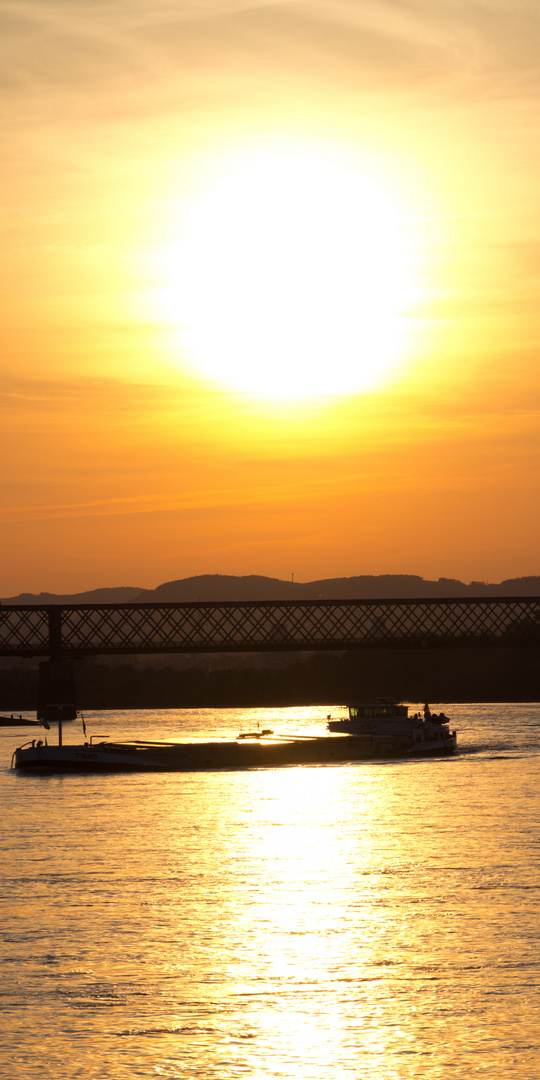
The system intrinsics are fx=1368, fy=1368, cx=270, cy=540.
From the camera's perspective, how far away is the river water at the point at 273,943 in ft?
114

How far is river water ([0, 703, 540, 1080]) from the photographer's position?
34.8m

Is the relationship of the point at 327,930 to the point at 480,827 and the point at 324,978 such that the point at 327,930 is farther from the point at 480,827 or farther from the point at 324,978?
the point at 480,827

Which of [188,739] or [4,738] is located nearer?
[188,739]

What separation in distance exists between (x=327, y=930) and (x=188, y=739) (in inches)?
5134

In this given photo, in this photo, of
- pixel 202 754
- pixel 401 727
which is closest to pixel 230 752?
pixel 202 754

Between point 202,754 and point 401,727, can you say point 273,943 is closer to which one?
point 202,754

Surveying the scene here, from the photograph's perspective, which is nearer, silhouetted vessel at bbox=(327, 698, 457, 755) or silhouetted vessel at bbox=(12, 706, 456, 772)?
silhouetted vessel at bbox=(12, 706, 456, 772)

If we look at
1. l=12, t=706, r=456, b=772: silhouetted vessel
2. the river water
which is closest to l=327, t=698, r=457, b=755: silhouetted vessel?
l=12, t=706, r=456, b=772: silhouetted vessel

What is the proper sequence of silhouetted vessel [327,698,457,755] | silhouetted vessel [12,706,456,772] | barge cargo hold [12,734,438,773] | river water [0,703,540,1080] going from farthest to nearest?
silhouetted vessel [327,698,457,755] < silhouetted vessel [12,706,456,772] < barge cargo hold [12,734,438,773] < river water [0,703,540,1080]

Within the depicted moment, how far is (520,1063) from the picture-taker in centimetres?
3362

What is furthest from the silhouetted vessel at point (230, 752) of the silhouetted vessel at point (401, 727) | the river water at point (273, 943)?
the river water at point (273, 943)

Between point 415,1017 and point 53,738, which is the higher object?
point 53,738

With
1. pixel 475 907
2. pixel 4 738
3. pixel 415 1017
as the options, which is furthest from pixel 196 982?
pixel 4 738

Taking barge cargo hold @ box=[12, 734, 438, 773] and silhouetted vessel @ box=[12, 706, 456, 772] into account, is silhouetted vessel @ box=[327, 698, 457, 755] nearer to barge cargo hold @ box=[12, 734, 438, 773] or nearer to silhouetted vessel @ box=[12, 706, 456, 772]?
silhouetted vessel @ box=[12, 706, 456, 772]
